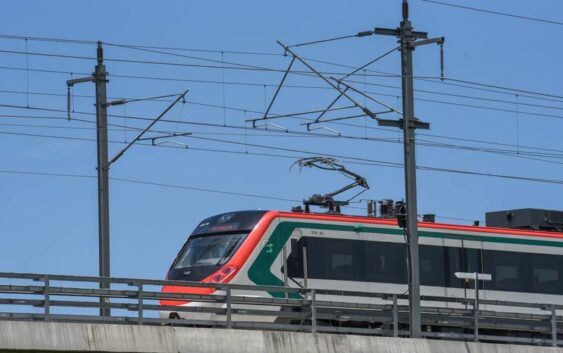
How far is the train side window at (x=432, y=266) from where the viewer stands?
37375 millimetres

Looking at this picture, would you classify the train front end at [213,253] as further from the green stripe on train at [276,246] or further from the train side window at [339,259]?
the train side window at [339,259]

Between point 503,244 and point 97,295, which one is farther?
point 503,244

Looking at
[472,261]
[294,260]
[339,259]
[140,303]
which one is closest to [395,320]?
[294,260]

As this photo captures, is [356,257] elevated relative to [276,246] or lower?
lower

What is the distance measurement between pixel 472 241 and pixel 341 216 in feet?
13.7

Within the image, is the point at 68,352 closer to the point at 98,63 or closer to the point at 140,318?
the point at 140,318

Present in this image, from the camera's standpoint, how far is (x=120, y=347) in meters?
25.6

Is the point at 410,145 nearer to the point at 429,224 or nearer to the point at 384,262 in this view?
the point at 384,262

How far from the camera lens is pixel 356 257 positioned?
36.3 metres

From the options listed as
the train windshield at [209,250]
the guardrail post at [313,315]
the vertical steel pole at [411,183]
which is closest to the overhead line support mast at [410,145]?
the vertical steel pole at [411,183]

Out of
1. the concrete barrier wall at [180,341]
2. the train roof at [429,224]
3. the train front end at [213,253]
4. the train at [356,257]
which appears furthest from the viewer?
the train roof at [429,224]

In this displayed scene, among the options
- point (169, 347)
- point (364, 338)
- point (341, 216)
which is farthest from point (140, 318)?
point (341, 216)

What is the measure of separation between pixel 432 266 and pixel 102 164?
30.1ft

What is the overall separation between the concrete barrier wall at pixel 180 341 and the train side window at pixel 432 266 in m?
6.32
